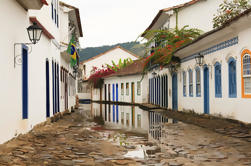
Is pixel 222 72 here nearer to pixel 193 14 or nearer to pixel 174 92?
pixel 174 92

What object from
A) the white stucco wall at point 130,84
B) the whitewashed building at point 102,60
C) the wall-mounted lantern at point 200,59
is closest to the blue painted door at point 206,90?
the wall-mounted lantern at point 200,59

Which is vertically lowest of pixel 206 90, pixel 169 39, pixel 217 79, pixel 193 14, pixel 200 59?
pixel 206 90

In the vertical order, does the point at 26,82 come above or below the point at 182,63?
below

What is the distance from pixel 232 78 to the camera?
1326 centimetres

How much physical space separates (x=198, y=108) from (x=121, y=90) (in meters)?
24.3

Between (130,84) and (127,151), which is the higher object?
(130,84)

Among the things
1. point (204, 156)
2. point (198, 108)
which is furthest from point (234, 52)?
point (204, 156)

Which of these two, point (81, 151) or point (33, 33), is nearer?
point (81, 151)

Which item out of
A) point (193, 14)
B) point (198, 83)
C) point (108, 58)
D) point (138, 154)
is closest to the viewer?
point (138, 154)

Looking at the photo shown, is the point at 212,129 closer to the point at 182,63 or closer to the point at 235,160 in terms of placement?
the point at 235,160

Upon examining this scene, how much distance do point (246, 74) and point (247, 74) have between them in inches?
2.8

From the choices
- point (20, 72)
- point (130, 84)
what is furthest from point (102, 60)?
point (20, 72)

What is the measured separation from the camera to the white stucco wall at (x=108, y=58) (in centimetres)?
5406

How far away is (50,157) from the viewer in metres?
6.87
